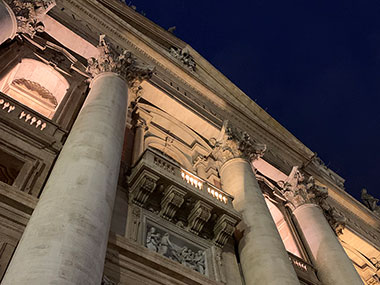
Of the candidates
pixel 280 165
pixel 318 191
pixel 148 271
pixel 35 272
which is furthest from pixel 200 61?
pixel 35 272

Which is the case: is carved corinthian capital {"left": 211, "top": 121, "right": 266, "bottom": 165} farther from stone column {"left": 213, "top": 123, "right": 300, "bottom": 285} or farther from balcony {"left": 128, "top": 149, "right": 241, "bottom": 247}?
balcony {"left": 128, "top": 149, "right": 241, "bottom": 247}

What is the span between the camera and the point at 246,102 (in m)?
24.0

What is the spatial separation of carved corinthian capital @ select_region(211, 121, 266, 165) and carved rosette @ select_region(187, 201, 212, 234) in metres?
4.27

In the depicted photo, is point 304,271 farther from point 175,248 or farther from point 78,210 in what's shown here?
point 78,210

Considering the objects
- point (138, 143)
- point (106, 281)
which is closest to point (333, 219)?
point (138, 143)

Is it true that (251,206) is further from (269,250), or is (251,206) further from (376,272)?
(376,272)

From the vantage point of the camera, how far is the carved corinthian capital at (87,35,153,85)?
1384 cm

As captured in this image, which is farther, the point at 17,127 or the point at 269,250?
the point at 269,250

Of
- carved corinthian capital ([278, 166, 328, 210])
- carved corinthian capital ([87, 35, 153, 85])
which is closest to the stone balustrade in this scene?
carved corinthian capital ([278, 166, 328, 210])

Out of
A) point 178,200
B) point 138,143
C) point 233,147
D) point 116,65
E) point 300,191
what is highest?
point 300,191

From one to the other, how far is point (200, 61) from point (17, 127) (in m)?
14.9

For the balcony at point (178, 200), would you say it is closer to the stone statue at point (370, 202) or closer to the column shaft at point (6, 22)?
the column shaft at point (6, 22)

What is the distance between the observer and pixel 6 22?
12203mm

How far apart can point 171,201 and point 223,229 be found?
192 cm
